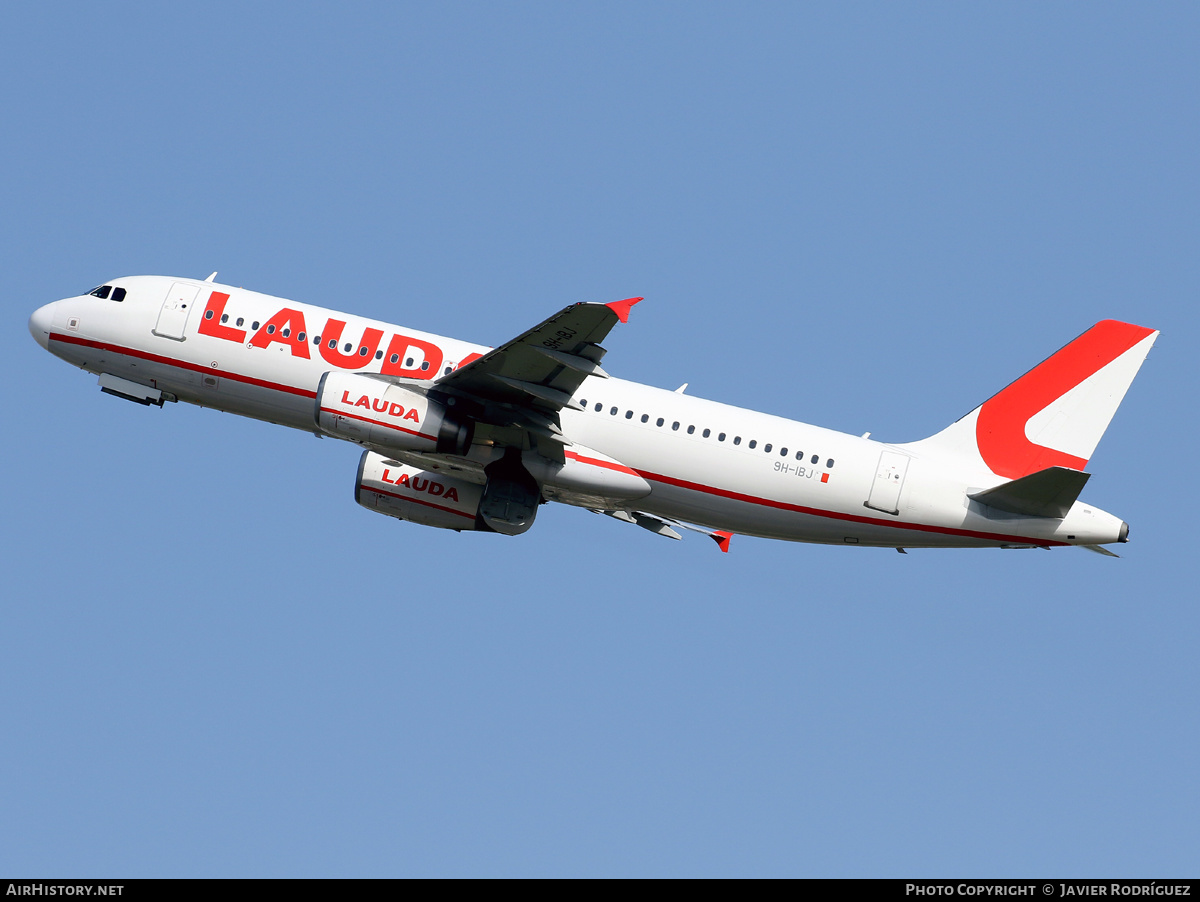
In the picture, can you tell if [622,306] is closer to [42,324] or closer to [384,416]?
[384,416]

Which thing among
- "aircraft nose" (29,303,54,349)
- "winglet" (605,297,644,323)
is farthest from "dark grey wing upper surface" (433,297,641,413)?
"aircraft nose" (29,303,54,349)

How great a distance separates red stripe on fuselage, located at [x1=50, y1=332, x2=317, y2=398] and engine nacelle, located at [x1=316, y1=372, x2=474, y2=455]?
248cm

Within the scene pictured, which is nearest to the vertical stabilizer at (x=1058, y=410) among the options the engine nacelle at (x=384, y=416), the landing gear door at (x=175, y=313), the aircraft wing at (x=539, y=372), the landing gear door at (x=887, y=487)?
the landing gear door at (x=887, y=487)

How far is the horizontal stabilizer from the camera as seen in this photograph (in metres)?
33.3

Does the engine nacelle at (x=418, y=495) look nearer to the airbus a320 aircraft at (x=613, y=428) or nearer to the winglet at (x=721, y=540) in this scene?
the airbus a320 aircraft at (x=613, y=428)

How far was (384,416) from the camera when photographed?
3394 centimetres

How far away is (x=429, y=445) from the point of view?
112 feet

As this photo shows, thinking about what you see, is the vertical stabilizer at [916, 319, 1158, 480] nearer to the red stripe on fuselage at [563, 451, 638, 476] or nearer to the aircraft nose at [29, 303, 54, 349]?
the red stripe on fuselage at [563, 451, 638, 476]

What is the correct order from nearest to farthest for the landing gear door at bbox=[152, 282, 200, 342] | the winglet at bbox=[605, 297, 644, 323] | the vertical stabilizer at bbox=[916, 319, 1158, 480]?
the winglet at bbox=[605, 297, 644, 323], the vertical stabilizer at bbox=[916, 319, 1158, 480], the landing gear door at bbox=[152, 282, 200, 342]

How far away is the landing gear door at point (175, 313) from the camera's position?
3750 centimetres

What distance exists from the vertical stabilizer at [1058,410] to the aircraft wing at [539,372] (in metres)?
11.2
